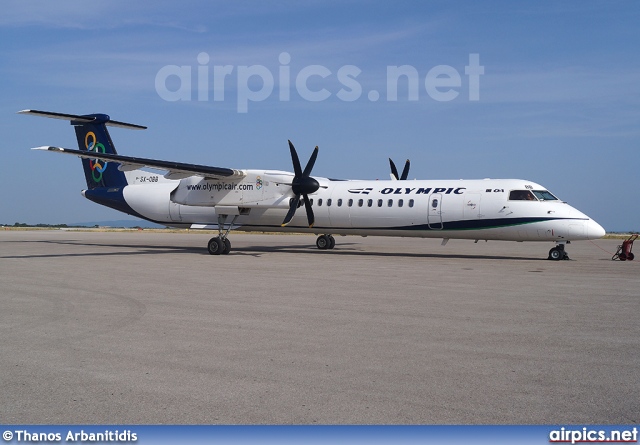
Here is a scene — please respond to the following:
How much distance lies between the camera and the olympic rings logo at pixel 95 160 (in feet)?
100

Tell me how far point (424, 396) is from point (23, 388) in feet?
12.3

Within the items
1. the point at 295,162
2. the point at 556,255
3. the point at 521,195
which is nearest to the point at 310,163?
the point at 295,162

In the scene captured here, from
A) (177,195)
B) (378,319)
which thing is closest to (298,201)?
(177,195)

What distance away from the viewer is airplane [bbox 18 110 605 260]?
2325 centimetres

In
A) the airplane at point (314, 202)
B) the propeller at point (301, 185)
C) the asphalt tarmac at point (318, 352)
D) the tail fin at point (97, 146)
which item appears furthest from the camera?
the tail fin at point (97, 146)

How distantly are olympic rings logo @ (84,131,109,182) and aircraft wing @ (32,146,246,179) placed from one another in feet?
16.2

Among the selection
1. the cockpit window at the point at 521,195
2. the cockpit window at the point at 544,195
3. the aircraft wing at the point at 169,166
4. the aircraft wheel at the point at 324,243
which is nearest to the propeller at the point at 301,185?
the aircraft wing at the point at 169,166

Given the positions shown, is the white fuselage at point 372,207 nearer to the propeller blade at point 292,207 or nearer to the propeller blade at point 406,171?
the propeller blade at point 292,207

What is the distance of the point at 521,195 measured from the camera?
77.0 feet

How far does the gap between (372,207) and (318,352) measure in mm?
18882

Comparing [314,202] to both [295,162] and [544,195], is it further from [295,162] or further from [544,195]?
[544,195]

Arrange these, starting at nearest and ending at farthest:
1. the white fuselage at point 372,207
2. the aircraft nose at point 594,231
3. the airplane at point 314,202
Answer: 1. the aircraft nose at point 594,231
2. the white fuselage at point 372,207
3. the airplane at point 314,202

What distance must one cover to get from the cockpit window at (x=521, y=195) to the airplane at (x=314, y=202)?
35 mm

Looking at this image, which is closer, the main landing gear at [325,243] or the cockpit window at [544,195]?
the cockpit window at [544,195]
